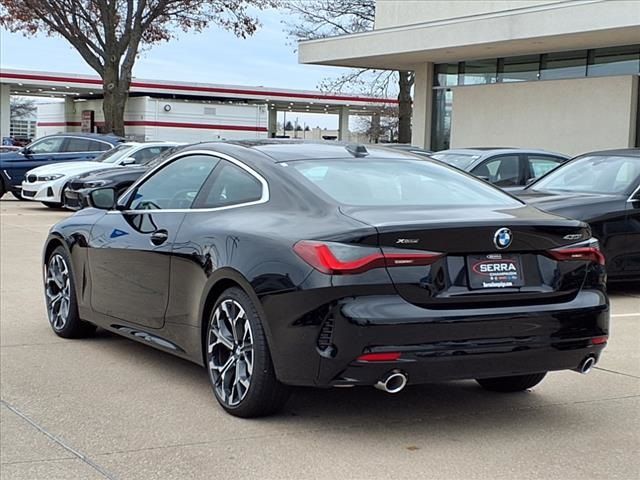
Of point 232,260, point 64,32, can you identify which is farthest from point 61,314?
point 64,32

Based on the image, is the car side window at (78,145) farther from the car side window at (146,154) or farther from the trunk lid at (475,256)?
the trunk lid at (475,256)

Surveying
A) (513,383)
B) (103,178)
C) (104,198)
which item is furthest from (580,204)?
(103,178)

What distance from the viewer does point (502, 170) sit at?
14203 millimetres

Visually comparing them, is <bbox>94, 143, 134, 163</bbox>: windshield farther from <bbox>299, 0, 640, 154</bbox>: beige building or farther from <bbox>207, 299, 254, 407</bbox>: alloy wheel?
<bbox>207, 299, 254, 407</bbox>: alloy wheel

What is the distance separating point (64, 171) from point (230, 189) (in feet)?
51.2

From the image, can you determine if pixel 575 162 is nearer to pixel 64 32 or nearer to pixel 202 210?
pixel 202 210

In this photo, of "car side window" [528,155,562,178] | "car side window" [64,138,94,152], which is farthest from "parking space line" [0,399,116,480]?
"car side window" [64,138,94,152]

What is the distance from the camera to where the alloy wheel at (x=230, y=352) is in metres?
5.19

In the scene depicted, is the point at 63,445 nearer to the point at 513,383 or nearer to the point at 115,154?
the point at 513,383

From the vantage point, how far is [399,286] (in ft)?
15.4

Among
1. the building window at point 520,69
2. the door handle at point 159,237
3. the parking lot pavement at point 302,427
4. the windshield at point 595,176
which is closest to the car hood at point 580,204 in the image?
the windshield at point 595,176

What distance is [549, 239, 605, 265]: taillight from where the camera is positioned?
5086mm

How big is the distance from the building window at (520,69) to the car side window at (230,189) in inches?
800

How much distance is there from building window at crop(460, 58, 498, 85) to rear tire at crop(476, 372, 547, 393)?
21.4 metres
